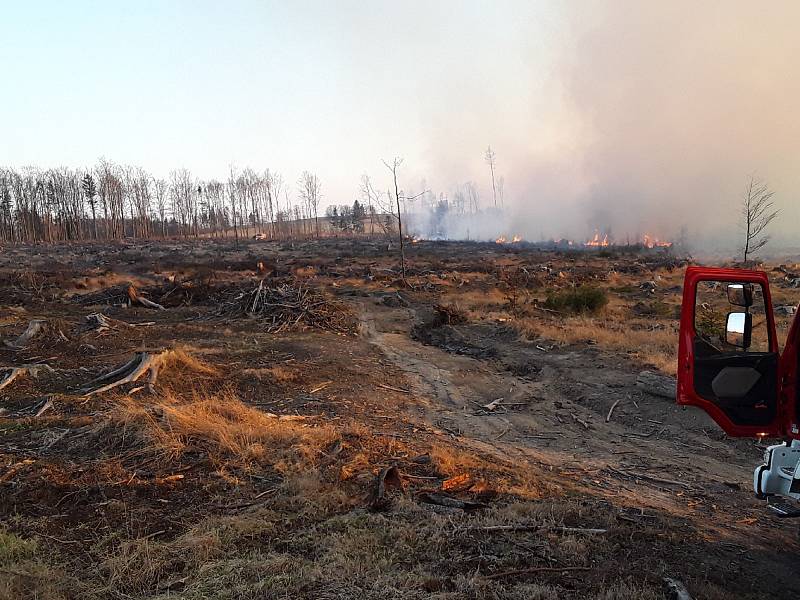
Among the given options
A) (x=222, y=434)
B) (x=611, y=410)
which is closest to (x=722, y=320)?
(x=611, y=410)

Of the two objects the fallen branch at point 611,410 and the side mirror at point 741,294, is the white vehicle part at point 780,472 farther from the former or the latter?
the fallen branch at point 611,410

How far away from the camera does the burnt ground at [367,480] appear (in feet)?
12.9

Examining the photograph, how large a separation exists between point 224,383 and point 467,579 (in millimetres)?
7694

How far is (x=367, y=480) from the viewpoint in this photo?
5.78 metres

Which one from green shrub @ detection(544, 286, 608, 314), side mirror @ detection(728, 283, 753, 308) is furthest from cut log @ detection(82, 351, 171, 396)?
green shrub @ detection(544, 286, 608, 314)

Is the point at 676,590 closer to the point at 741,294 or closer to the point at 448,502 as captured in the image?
the point at 448,502

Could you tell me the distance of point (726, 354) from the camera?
439 centimetres

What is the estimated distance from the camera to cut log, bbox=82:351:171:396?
30.3ft

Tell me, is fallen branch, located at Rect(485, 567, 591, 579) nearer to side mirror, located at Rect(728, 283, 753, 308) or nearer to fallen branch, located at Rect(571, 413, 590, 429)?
side mirror, located at Rect(728, 283, 753, 308)

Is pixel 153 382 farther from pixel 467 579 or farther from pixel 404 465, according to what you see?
pixel 467 579

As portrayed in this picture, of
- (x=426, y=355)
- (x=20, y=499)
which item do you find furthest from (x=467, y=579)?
(x=426, y=355)

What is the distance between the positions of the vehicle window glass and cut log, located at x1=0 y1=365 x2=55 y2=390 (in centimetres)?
1148

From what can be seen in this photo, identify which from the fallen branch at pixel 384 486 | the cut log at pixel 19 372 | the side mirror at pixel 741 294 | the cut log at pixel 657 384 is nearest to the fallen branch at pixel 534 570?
the fallen branch at pixel 384 486

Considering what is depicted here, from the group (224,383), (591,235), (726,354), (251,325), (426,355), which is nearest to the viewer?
(726,354)
